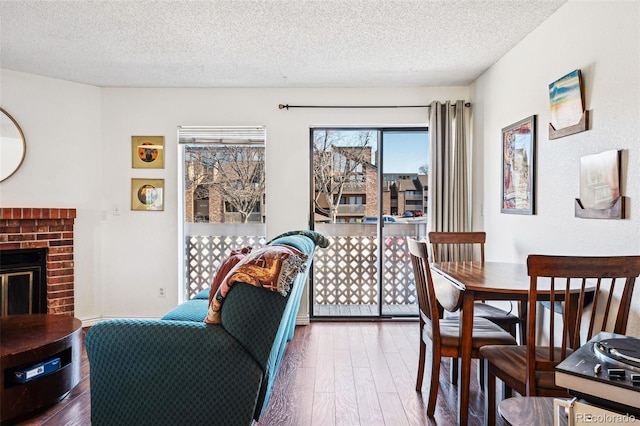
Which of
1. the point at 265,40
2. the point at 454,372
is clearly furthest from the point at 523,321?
the point at 265,40

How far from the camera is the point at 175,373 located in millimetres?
1750

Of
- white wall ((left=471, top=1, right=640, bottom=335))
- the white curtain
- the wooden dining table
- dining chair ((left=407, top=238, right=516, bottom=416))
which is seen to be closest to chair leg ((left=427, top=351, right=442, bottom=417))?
dining chair ((left=407, top=238, right=516, bottom=416))

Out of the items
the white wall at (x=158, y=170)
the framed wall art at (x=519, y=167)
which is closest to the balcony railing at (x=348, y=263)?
the white wall at (x=158, y=170)

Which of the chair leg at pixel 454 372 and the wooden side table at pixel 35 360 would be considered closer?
the wooden side table at pixel 35 360

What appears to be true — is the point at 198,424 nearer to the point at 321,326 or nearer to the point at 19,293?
the point at 321,326

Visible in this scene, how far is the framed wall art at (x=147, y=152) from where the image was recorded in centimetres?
395

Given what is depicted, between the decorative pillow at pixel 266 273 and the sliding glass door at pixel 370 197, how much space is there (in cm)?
233

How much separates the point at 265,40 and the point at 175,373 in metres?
2.23

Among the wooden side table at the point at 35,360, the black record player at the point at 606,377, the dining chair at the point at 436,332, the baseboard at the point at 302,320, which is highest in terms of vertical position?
the black record player at the point at 606,377

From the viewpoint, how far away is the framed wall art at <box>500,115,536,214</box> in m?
2.66

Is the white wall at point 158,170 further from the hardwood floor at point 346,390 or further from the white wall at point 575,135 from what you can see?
the white wall at point 575,135

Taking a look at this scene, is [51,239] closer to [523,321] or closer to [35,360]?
[35,360]

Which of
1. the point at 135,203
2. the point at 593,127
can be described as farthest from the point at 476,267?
the point at 135,203

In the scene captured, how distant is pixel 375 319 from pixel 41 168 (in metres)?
3.50
